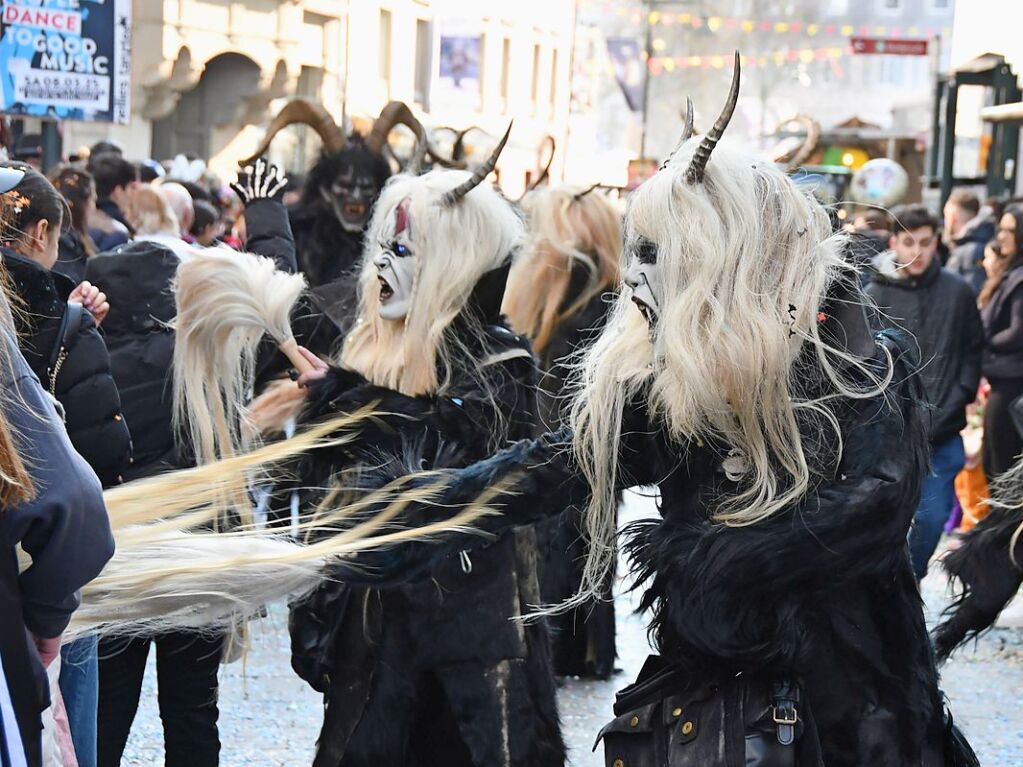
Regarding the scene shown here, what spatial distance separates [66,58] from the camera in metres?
8.52

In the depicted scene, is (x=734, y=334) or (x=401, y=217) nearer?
(x=734, y=334)

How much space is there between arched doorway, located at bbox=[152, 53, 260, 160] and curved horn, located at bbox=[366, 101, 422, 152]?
14934mm

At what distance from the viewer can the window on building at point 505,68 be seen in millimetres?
36719

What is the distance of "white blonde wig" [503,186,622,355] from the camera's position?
263 inches

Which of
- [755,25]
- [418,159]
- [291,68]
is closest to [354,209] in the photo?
[418,159]

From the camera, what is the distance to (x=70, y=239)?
5547 millimetres

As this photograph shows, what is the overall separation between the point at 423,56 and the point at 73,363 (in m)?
28.1

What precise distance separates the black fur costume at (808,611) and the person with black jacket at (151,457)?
130 centimetres

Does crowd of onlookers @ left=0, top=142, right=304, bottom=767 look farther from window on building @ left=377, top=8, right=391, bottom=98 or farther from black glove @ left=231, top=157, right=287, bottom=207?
window on building @ left=377, top=8, right=391, bottom=98

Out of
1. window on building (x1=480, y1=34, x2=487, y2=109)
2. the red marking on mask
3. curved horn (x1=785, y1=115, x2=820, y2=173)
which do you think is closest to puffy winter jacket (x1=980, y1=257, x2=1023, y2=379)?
curved horn (x1=785, y1=115, x2=820, y2=173)

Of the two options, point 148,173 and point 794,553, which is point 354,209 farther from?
point 794,553

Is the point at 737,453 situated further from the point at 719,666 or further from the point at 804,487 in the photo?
the point at 719,666

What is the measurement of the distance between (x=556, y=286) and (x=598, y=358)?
365 centimetres

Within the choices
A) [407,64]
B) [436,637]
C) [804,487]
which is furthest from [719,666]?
[407,64]
